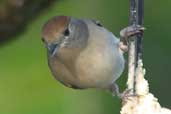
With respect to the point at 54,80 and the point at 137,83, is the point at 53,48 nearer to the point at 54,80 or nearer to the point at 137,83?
the point at 137,83

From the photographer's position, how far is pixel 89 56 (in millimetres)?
3029

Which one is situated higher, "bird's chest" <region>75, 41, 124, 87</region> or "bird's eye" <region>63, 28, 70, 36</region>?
"bird's eye" <region>63, 28, 70, 36</region>

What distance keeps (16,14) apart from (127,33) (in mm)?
829

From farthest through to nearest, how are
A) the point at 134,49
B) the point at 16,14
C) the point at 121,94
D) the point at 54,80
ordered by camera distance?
1. the point at 54,80
2. the point at 16,14
3. the point at 121,94
4. the point at 134,49

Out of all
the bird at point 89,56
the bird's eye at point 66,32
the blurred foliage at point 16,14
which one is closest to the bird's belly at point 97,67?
the bird at point 89,56

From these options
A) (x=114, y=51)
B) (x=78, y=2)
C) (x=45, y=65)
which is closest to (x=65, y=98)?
(x=45, y=65)

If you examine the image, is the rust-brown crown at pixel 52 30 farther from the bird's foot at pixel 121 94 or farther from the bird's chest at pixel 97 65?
the bird's foot at pixel 121 94

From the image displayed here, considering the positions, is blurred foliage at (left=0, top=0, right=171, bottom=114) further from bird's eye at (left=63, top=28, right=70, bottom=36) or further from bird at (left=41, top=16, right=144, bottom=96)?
bird's eye at (left=63, top=28, right=70, bottom=36)

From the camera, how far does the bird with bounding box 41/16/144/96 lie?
9.87 ft

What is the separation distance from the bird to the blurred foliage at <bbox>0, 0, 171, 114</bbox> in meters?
0.76

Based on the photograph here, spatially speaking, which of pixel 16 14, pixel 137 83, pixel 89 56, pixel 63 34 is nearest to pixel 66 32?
pixel 63 34

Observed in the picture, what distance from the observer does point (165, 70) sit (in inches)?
160

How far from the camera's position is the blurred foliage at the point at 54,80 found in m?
3.91

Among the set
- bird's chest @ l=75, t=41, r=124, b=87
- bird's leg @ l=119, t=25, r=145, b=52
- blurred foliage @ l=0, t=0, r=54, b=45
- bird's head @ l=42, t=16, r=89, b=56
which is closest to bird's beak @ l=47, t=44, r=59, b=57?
bird's head @ l=42, t=16, r=89, b=56
